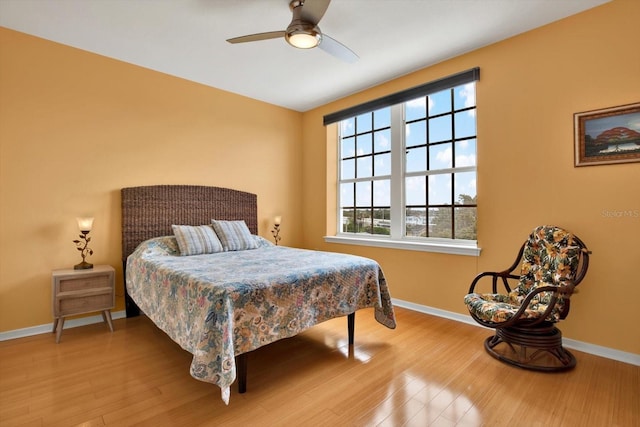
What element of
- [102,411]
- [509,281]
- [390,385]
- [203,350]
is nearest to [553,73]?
[509,281]

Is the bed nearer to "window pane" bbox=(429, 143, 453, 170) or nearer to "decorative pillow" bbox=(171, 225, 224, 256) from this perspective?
"decorative pillow" bbox=(171, 225, 224, 256)

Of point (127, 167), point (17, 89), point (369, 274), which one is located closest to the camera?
point (369, 274)

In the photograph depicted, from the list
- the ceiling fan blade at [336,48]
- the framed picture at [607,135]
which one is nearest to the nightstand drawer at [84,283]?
the ceiling fan blade at [336,48]

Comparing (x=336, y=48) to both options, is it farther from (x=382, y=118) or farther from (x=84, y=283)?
(x=84, y=283)

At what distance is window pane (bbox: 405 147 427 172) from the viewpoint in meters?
3.75

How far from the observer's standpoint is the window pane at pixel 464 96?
334 centimetres

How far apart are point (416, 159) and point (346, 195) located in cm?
130

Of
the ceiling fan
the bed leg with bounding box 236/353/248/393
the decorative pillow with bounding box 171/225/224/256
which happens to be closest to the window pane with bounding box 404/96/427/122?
the ceiling fan

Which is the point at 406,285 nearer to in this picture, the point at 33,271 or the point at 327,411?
the point at 327,411

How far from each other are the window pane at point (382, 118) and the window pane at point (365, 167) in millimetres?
452

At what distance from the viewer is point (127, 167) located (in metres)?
A: 3.51

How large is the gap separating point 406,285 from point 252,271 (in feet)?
6.99

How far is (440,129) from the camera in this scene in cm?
362

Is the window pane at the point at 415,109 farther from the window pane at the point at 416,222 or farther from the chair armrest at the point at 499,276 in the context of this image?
the chair armrest at the point at 499,276
